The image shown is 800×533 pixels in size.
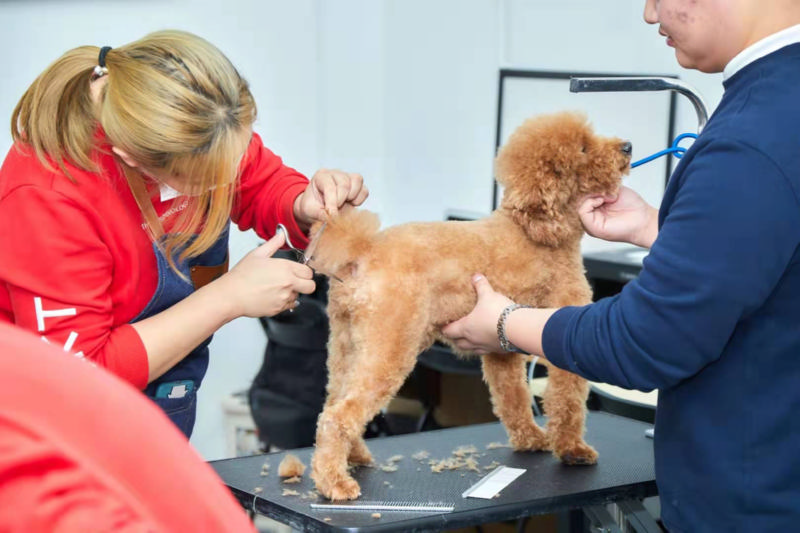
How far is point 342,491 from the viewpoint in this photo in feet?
3.92

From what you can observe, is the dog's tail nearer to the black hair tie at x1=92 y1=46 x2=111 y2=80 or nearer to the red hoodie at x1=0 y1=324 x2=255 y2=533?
the black hair tie at x1=92 y1=46 x2=111 y2=80

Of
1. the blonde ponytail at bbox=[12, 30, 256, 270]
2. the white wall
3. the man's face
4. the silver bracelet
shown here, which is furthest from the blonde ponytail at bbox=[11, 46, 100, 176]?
the white wall

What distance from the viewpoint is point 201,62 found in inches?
40.3

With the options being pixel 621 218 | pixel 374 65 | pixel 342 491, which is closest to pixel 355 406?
pixel 342 491

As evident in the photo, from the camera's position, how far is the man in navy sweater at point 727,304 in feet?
2.66

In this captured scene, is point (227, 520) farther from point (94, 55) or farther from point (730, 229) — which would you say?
point (94, 55)

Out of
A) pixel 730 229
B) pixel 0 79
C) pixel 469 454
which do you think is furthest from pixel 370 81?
pixel 730 229

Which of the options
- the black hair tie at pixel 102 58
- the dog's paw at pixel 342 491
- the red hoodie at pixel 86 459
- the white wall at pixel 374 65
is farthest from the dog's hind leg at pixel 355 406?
the white wall at pixel 374 65

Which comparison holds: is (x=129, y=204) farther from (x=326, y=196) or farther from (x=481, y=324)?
(x=481, y=324)

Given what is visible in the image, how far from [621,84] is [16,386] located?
3.51 feet

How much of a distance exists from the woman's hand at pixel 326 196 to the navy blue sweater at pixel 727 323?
42 centimetres

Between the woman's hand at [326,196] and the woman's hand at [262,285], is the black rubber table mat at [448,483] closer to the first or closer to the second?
the woman's hand at [262,285]

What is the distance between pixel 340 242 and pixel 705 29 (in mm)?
557

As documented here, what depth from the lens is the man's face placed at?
0.85m
